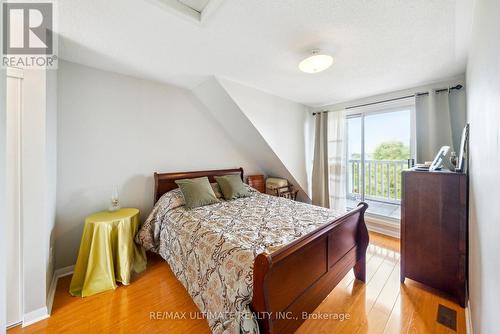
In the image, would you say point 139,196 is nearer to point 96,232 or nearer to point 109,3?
point 96,232

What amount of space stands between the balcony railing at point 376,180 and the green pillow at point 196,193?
274cm

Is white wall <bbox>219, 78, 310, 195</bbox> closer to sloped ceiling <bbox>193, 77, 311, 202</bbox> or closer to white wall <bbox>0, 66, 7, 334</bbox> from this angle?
sloped ceiling <bbox>193, 77, 311, 202</bbox>

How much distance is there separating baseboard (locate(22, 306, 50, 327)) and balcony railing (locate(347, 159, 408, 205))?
4.30 m

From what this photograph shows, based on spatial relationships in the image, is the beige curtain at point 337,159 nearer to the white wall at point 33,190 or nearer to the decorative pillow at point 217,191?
the decorative pillow at point 217,191

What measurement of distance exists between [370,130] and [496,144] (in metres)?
3.07

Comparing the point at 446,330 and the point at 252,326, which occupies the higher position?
the point at 252,326

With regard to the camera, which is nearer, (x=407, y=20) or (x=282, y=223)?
(x=407, y=20)

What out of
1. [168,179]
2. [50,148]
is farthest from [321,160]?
[50,148]

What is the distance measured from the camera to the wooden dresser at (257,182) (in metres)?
3.66

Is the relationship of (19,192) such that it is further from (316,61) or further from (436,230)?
(436,230)

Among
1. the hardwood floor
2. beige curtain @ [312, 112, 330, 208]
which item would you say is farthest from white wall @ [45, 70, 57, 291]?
beige curtain @ [312, 112, 330, 208]

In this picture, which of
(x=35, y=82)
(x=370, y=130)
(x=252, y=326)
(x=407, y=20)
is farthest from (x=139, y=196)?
(x=370, y=130)

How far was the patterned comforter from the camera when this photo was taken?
1214 mm

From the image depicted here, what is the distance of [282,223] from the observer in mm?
1928
